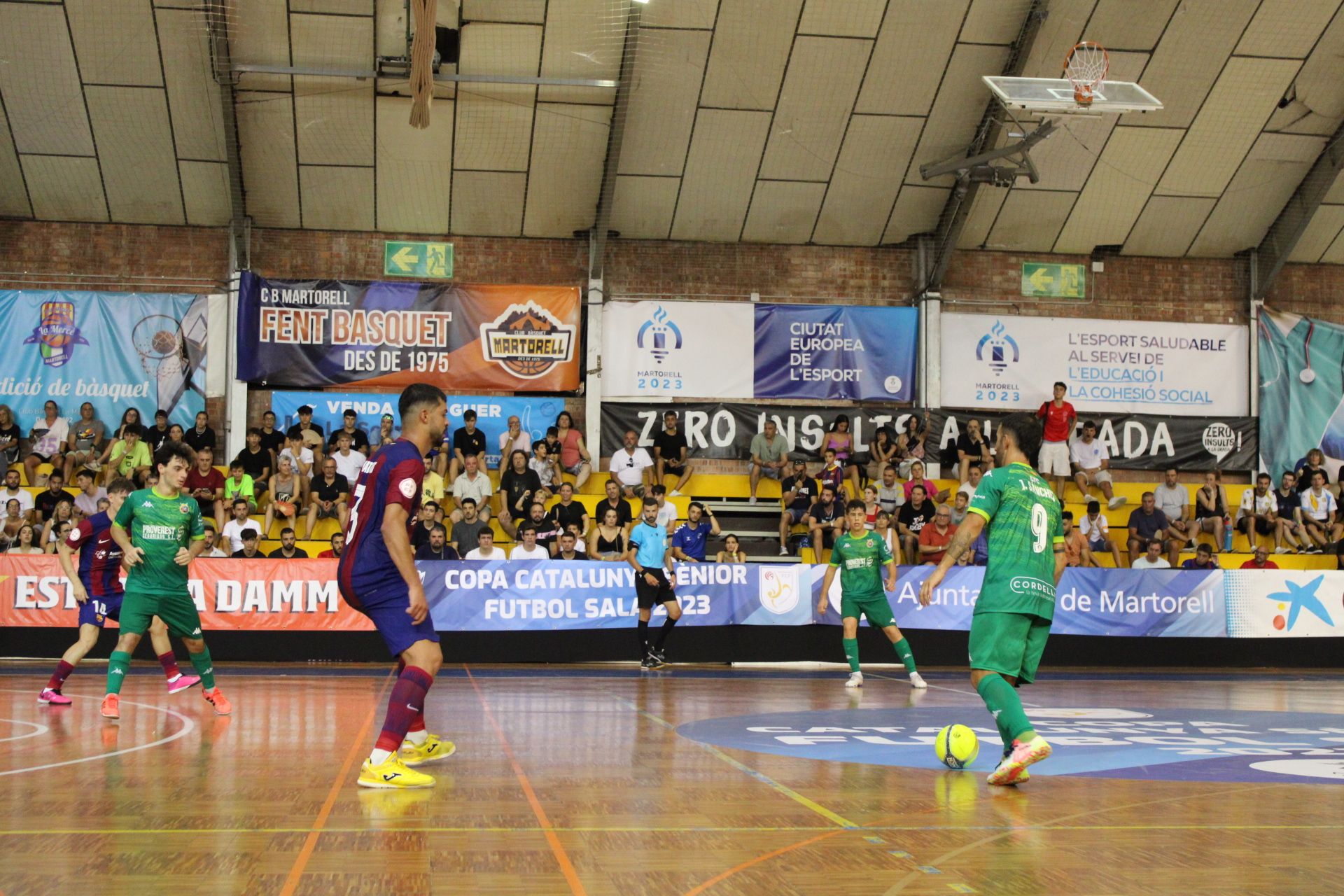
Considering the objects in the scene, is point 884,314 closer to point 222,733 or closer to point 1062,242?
point 1062,242

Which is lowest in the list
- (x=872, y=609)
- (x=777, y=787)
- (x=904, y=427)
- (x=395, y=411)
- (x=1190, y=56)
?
(x=777, y=787)

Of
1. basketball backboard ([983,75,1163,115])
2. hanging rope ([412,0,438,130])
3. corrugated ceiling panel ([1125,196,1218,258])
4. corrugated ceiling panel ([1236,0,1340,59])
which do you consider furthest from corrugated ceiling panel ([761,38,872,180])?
corrugated ceiling panel ([1125,196,1218,258])

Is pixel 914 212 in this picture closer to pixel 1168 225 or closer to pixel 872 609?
pixel 1168 225

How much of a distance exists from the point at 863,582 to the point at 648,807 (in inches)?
334

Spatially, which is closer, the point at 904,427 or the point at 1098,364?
the point at 904,427

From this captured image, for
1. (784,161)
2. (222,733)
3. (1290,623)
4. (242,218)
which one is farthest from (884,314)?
(222,733)

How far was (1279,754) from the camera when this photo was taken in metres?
8.26

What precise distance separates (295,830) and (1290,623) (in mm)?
16949

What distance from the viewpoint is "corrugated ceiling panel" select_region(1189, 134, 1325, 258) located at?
21.8m

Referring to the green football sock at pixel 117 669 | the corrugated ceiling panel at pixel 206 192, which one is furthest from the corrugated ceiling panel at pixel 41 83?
the green football sock at pixel 117 669

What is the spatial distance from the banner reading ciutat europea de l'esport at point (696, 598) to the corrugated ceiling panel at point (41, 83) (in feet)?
25.0

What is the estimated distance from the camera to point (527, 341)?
72.5 feet

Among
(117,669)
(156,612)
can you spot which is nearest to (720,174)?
(156,612)

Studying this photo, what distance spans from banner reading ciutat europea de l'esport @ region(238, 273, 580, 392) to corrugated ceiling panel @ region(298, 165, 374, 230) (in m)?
1.09
